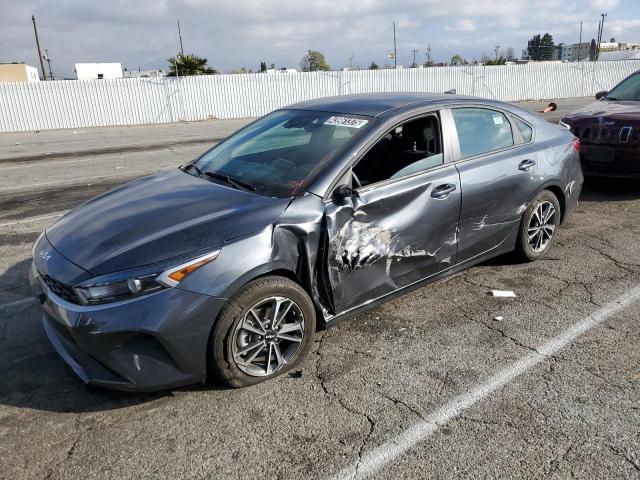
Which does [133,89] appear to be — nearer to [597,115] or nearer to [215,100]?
[215,100]

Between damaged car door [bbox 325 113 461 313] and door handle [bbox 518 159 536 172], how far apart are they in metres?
0.86

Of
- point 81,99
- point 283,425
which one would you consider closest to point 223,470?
point 283,425

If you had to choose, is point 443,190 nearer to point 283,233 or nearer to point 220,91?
point 283,233

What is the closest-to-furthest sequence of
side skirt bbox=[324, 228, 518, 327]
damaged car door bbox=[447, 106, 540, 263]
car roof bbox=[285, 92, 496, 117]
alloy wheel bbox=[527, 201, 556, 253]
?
side skirt bbox=[324, 228, 518, 327] < car roof bbox=[285, 92, 496, 117] < damaged car door bbox=[447, 106, 540, 263] < alloy wheel bbox=[527, 201, 556, 253]

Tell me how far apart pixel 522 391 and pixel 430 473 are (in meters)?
0.94

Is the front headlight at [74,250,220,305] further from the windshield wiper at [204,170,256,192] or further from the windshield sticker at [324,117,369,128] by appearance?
the windshield sticker at [324,117,369,128]

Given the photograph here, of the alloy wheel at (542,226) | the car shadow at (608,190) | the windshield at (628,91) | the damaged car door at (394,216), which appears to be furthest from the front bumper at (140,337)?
the windshield at (628,91)

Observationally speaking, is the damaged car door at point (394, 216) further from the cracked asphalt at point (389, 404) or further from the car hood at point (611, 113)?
the car hood at point (611, 113)

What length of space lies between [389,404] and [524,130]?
3.00 meters

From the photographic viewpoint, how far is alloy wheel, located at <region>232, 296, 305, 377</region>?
308cm

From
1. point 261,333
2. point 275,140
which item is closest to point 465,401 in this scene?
point 261,333

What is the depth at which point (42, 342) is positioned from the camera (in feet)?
12.3

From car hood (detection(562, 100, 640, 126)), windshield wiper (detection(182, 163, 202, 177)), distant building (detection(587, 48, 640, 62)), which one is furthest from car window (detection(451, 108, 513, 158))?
distant building (detection(587, 48, 640, 62))

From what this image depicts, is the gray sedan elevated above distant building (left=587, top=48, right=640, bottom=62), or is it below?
below
